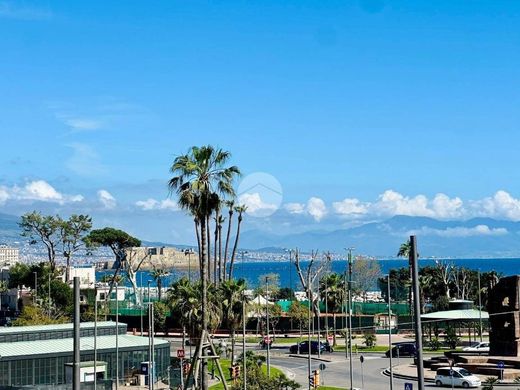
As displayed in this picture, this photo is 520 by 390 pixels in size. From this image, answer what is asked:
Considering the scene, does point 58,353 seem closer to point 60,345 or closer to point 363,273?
point 60,345

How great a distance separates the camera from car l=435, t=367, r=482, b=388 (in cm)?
5962

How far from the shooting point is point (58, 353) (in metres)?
62.1

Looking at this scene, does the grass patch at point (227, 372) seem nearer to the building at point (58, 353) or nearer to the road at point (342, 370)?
the road at point (342, 370)

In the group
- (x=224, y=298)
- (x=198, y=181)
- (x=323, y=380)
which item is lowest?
(x=323, y=380)

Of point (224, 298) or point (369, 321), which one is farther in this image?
point (369, 321)

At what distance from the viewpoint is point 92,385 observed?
178 ft

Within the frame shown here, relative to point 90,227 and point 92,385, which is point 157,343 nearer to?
point 92,385

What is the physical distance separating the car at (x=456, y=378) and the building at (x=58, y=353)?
2391cm

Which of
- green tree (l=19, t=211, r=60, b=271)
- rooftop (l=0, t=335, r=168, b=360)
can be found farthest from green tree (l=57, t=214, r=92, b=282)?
rooftop (l=0, t=335, r=168, b=360)

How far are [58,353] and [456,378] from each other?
1201 inches

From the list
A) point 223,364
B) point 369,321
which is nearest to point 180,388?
point 223,364

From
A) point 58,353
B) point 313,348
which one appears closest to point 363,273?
point 313,348

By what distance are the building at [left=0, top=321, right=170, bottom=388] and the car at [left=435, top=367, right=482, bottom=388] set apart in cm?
2391

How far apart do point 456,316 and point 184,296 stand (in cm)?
3816
